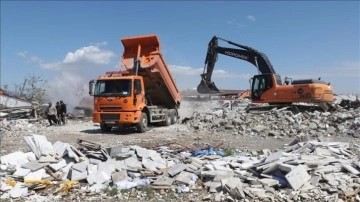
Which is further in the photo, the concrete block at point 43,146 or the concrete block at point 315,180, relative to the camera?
the concrete block at point 43,146

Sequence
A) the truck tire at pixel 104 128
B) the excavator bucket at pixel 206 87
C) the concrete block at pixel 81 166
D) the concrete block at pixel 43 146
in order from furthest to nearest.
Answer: the excavator bucket at pixel 206 87 < the truck tire at pixel 104 128 < the concrete block at pixel 43 146 < the concrete block at pixel 81 166

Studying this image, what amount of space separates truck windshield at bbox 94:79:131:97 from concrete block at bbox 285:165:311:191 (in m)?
9.13

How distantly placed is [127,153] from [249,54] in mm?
14752

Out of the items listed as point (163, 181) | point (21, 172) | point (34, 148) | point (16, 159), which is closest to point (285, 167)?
point (163, 181)

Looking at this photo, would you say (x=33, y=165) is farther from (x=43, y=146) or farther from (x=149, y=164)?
(x=149, y=164)

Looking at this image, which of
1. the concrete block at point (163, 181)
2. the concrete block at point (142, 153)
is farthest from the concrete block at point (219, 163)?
the concrete block at point (142, 153)

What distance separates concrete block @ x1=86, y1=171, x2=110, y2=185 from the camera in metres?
7.75

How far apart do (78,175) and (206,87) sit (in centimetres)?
1614

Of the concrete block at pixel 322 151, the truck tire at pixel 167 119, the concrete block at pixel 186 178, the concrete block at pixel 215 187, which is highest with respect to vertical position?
the truck tire at pixel 167 119

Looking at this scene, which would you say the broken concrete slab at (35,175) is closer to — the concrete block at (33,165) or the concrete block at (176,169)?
the concrete block at (33,165)

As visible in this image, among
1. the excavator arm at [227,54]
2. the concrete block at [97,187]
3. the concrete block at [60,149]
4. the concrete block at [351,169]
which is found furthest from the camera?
the excavator arm at [227,54]

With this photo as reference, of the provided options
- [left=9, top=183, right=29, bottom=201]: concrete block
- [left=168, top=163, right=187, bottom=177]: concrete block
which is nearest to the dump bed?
[left=168, top=163, right=187, bottom=177]: concrete block

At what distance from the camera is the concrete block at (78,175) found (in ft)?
26.0

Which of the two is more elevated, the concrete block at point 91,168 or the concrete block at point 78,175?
the concrete block at point 91,168
